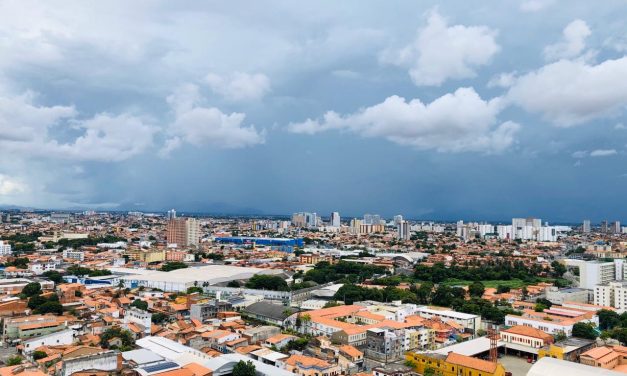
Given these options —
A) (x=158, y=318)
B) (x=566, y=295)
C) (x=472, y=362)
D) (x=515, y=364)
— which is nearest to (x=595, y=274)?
(x=566, y=295)

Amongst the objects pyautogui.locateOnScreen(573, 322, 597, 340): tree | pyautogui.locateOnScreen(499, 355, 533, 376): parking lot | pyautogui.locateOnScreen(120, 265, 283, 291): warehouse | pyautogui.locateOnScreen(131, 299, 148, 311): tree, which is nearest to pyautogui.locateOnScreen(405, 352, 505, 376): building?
pyautogui.locateOnScreen(499, 355, 533, 376): parking lot

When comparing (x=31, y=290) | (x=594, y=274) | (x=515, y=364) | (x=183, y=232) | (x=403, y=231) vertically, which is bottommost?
(x=515, y=364)

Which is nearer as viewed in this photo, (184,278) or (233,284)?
(233,284)

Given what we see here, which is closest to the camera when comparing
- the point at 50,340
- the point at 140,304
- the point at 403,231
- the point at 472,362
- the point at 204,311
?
the point at 472,362

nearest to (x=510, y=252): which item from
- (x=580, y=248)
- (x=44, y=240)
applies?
(x=580, y=248)

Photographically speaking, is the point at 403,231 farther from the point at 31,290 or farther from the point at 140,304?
the point at 31,290

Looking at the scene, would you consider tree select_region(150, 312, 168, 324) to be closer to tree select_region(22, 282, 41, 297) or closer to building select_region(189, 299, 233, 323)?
building select_region(189, 299, 233, 323)

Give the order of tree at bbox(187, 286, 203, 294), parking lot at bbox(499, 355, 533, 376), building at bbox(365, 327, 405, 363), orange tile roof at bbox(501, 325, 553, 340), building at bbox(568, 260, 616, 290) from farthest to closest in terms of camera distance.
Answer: building at bbox(568, 260, 616, 290)
tree at bbox(187, 286, 203, 294)
orange tile roof at bbox(501, 325, 553, 340)
building at bbox(365, 327, 405, 363)
parking lot at bbox(499, 355, 533, 376)
